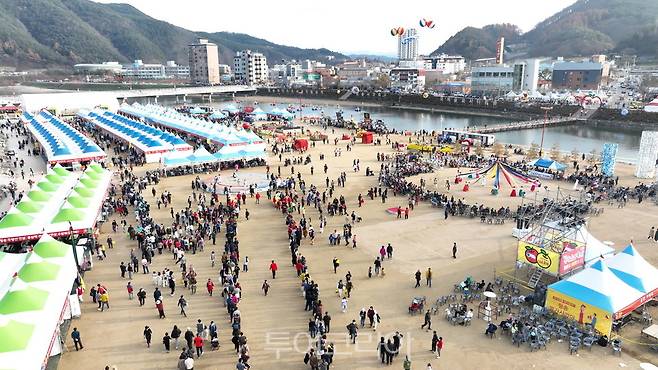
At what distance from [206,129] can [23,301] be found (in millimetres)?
29907

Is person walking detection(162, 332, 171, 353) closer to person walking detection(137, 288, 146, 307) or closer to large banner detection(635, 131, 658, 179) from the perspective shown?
person walking detection(137, 288, 146, 307)

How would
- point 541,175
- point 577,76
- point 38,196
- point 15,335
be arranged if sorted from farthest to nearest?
1. point 577,76
2. point 541,175
3. point 38,196
4. point 15,335

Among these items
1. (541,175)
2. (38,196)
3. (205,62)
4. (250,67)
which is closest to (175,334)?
(38,196)

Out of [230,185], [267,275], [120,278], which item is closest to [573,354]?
[267,275]

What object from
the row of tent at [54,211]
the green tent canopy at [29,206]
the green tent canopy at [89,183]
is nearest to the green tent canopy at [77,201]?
the row of tent at [54,211]

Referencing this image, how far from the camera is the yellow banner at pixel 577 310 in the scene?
39.1 feet

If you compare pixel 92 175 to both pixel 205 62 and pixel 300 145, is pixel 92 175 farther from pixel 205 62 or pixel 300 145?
pixel 205 62

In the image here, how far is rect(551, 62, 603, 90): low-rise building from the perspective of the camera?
11126cm

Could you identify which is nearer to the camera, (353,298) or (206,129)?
(353,298)

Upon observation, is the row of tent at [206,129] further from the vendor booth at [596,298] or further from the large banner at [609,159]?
the vendor booth at [596,298]

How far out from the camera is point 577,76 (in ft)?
377

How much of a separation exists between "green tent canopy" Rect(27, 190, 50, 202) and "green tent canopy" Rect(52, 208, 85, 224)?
78.6 inches

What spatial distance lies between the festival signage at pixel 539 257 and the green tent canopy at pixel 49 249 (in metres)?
14.1

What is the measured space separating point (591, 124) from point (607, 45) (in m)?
138
